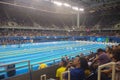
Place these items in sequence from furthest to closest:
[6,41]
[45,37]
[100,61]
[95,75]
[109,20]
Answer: [109,20]
[45,37]
[6,41]
[100,61]
[95,75]

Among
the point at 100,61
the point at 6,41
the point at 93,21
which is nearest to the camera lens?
the point at 100,61

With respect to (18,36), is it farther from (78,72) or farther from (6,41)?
(78,72)

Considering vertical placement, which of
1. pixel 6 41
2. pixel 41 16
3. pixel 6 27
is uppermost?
pixel 41 16

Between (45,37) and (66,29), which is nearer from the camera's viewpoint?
→ (45,37)

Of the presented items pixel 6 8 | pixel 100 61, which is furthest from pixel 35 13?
pixel 100 61

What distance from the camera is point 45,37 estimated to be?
28.1 metres

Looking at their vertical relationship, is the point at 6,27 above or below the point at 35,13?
below

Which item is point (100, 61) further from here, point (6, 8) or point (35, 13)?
point (35, 13)

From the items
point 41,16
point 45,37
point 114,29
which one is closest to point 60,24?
point 41,16

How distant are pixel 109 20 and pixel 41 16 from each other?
17852mm

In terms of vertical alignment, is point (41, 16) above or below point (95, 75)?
above

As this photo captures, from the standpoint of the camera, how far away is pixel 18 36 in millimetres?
23266

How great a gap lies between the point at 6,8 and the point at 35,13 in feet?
25.4

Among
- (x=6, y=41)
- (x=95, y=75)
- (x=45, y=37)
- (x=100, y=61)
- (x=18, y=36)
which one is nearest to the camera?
(x=95, y=75)
